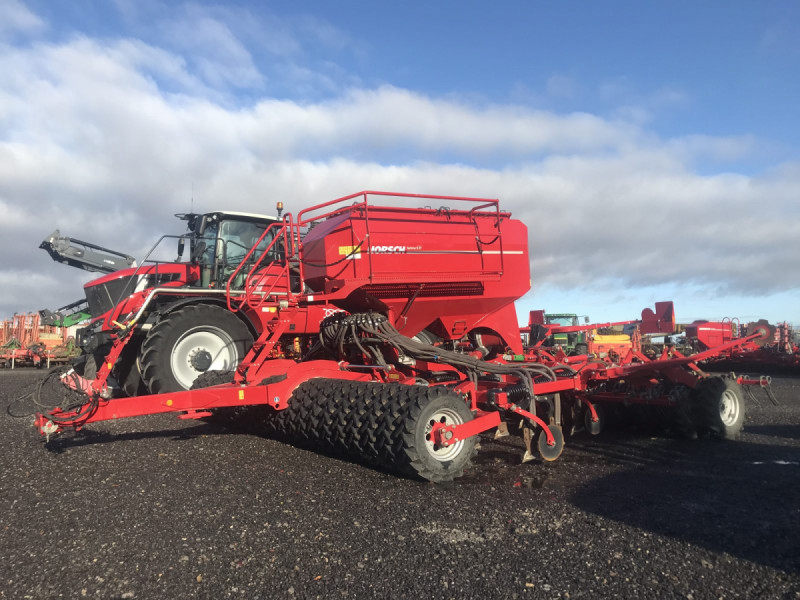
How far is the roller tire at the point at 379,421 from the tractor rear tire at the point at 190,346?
81.6 inches

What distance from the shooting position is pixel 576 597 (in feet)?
9.27

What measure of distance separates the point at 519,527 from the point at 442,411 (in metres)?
1.45

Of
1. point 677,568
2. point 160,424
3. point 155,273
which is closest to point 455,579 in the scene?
point 677,568

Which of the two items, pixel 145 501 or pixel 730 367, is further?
pixel 730 367

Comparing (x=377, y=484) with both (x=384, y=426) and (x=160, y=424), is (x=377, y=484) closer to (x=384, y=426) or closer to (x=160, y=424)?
(x=384, y=426)

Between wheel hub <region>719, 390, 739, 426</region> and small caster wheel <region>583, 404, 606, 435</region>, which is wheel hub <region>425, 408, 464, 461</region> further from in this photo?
wheel hub <region>719, 390, 739, 426</region>

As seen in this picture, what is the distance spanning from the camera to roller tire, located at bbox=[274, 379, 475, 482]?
4758 mm

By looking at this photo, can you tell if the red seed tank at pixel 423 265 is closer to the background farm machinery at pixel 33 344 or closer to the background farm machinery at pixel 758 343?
the background farm machinery at pixel 758 343

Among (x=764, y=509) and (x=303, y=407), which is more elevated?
(x=303, y=407)

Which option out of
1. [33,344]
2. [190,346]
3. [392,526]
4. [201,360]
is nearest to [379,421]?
[392,526]

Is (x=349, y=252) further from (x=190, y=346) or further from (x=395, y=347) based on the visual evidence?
(x=190, y=346)

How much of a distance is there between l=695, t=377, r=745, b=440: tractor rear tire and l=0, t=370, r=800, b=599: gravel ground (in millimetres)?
451

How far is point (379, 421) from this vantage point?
498 cm

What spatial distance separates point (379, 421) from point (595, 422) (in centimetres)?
319
